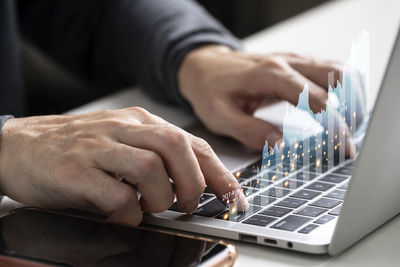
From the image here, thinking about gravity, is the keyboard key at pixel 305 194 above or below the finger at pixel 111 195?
below

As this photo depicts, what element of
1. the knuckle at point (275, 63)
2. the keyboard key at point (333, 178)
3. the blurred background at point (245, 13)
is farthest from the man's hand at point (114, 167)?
the blurred background at point (245, 13)

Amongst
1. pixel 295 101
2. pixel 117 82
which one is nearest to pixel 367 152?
pixel 295 101

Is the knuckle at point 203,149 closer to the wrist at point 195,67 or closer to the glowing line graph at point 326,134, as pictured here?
the glowing line graph at point 326,134

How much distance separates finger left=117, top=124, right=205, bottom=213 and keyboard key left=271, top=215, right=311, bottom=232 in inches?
2.5

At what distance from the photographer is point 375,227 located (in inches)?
17.6

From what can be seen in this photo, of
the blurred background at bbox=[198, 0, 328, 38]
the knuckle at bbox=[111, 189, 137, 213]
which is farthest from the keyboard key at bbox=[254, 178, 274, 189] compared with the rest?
the blurred background at bbox=[198, 0, 328, 38]

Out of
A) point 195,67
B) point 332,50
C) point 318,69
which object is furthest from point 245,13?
point 318,69

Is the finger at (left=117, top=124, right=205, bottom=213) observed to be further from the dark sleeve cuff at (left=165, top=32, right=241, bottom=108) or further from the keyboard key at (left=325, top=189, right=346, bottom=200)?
the dark sleeve cuff at (left=165, top=32, right=241, bottom=108)

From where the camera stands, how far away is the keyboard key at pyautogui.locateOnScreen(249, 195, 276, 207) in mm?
453

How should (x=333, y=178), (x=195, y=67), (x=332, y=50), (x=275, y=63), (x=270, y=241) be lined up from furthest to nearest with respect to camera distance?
(x=332, y=50)
(x=195, y=67)
(x=275, y=63)
(x=333, y=178)
(x=270, y=241)

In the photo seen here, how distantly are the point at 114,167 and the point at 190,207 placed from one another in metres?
0.07

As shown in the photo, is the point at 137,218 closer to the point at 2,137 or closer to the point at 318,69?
the point at 2,137

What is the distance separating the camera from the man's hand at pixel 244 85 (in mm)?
596

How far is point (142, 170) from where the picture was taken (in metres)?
0.42
